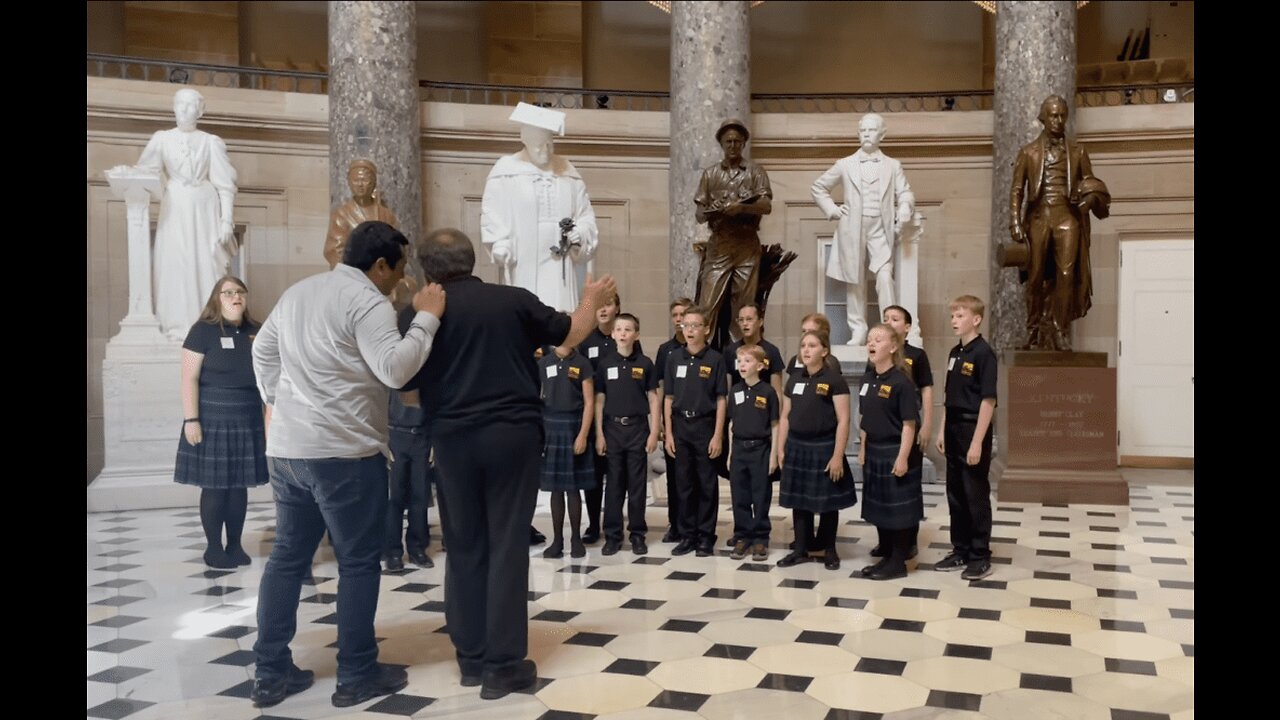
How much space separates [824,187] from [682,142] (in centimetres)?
163

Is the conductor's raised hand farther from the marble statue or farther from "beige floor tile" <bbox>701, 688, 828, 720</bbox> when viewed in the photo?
the marble statue

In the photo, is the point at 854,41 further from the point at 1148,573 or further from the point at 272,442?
the point at 272,442

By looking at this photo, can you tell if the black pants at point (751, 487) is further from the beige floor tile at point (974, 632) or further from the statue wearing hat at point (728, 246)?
the statue wearing hat at point (728, 246)

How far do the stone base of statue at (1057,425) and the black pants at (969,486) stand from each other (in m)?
2.79

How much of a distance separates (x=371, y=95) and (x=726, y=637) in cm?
730

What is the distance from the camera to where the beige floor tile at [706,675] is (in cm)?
391

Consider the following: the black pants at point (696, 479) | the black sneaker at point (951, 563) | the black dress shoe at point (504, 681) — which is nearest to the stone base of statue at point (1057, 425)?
the black sneaker at point (951, 563)

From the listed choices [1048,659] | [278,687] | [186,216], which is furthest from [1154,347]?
[278,687]

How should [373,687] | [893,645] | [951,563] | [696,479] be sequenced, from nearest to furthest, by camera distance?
[373,687], [893,645], [951,563], [696,479]

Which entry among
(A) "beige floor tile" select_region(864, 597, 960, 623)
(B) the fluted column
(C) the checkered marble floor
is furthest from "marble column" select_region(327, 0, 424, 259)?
(A) "beige floor tile" select_region(864, 597, 960, 623)

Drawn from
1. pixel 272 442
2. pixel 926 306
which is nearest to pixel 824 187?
pixel 926 306

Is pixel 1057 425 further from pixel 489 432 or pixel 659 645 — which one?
pixel 489 432

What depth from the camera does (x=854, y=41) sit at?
592 inches

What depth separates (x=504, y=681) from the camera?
150 inches
